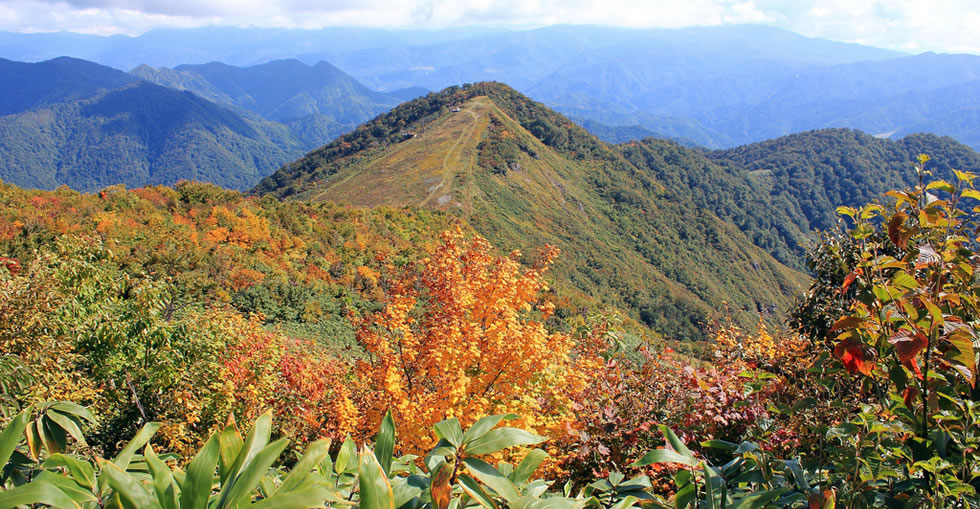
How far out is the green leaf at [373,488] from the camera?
1159mm

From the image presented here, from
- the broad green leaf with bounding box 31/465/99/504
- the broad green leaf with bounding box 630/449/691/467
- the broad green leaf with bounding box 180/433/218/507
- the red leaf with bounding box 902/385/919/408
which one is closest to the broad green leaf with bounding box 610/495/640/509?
the broad green leaf with bounding box 630/449/691/467

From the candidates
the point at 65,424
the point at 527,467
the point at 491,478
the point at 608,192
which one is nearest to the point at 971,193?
the point at 527,467

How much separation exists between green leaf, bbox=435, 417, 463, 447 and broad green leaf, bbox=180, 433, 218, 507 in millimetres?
572

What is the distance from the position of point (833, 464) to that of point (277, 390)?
7508 mm

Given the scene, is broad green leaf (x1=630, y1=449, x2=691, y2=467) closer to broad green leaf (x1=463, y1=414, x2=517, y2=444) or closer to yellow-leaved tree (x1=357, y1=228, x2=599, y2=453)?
broad green leaf (x1=463, y1=414, x2=517, y2=444)

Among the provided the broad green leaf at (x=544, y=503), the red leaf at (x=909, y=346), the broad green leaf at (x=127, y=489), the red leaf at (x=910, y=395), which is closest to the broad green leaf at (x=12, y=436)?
the broad green leaf at (x=127, y=489)

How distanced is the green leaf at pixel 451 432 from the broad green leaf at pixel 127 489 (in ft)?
2.25

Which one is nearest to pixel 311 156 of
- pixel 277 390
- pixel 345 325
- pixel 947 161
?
pixel 345 325

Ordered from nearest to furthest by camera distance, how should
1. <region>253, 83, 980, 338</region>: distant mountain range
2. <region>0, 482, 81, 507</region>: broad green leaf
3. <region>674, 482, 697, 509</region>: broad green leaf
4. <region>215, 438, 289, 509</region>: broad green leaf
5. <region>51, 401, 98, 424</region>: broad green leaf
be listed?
<region>0, 482, 81, 507</region>: broad green leaf
<region>215, 438, 289, 509</region>: broad green leaf
<region>674, 482, 697, 509</region>: broad green leaf
<region>51, 401, 98, 424</region>: broad green leaf
<region>253, 83, 980, 338</region>: distant mountain range

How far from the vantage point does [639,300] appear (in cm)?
5075

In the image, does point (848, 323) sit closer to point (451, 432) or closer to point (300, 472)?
point (451, 432)

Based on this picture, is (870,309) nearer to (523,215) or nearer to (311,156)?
(523,215)

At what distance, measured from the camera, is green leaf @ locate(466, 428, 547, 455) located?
136cm

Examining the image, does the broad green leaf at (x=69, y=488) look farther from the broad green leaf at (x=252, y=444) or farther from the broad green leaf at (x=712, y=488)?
the broad green leaf at (x=712, y=488)
